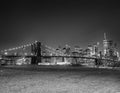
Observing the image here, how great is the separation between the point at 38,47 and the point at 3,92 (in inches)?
3514

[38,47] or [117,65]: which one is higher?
[38,47]

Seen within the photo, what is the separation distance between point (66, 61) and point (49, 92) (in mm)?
112946

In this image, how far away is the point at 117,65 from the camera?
A: 7962cm

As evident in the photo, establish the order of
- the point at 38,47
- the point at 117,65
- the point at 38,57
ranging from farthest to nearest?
the point at 38,47, the point at 38,57, the point at 117,65

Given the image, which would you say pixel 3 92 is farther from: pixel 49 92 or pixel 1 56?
pixel 1 56

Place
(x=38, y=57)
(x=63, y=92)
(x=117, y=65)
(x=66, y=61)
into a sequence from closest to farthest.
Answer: (x=63, y=92), (x=117, y=65), (x=38, y=57), (x=66, y=61)

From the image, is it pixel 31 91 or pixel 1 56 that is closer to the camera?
pixel 31 91

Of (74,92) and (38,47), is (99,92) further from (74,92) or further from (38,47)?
(38,47)

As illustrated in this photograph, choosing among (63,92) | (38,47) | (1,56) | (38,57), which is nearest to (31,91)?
(63,92)

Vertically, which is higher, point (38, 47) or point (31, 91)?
point (38, 47)

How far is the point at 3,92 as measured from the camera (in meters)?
15.1

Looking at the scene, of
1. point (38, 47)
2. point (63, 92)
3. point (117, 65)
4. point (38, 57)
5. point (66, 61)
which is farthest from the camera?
point (66, 61)

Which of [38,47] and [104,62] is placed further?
[38,47]

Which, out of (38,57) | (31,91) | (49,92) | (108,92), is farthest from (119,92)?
(38,57)
